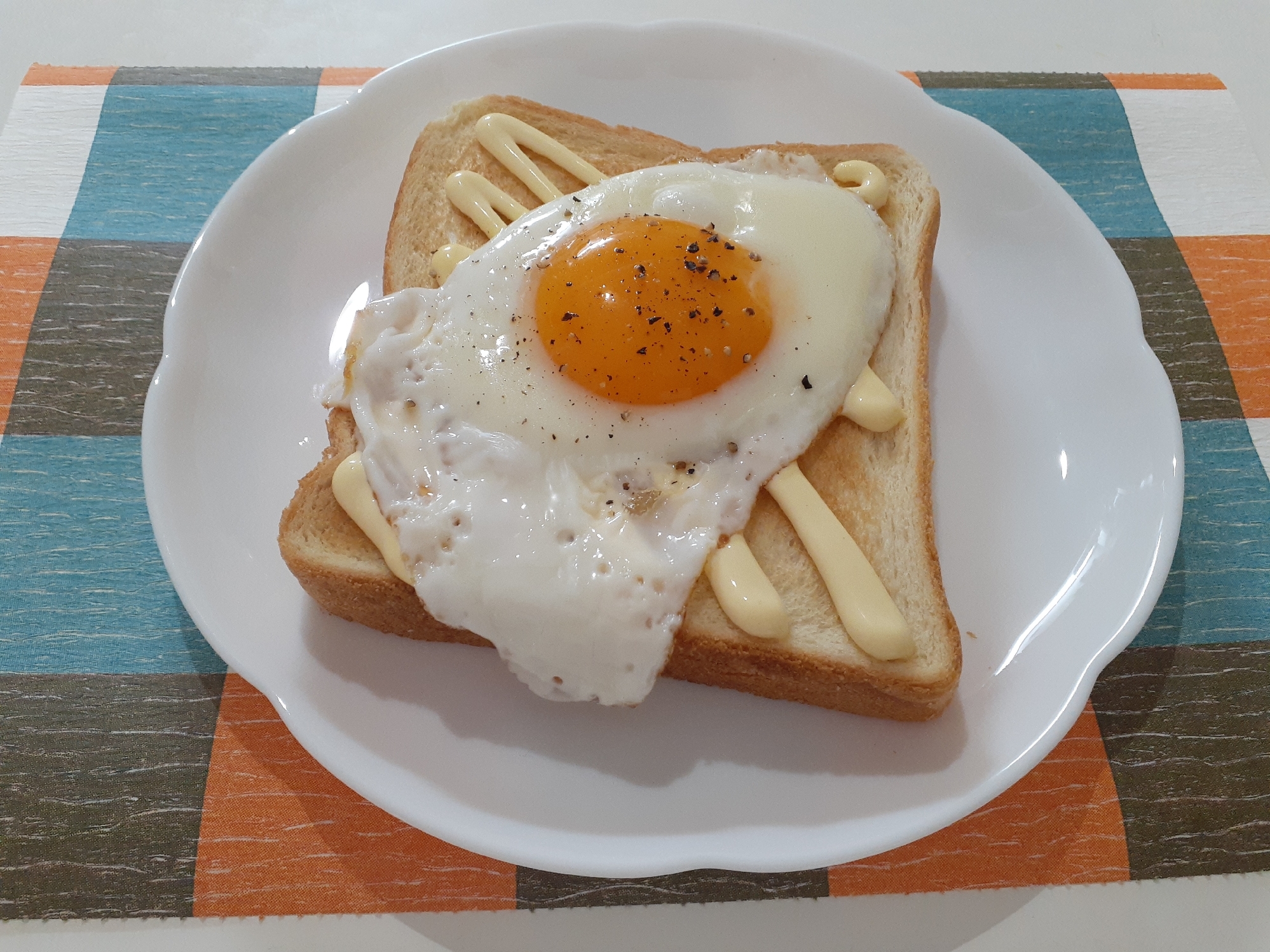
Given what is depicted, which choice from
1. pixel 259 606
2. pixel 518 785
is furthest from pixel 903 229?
pixel 259 606

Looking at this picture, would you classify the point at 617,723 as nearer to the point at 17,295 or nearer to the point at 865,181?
the point at 865,181

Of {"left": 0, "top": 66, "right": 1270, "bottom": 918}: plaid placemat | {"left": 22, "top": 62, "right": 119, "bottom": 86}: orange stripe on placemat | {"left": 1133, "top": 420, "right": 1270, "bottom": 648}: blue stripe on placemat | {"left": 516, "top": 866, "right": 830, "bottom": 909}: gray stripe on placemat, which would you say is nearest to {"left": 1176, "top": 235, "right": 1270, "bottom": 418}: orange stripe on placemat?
Result: {"left": 0, "top": 66, "right": 1270, "bottom": 918}: plaid placemat

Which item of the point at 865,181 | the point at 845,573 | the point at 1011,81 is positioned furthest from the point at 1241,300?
the point at 845,573

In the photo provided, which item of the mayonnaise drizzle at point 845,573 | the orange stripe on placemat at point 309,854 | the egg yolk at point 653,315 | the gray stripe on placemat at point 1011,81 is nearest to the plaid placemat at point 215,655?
the orange stripe on placemat at point 309,854

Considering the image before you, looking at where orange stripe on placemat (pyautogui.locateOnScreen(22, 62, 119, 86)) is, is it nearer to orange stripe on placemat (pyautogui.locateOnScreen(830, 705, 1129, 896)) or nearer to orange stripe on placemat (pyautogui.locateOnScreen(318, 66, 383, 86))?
orange stripe on placemat (pyautogui.locateOnScreen(318, 66, 383, 86))

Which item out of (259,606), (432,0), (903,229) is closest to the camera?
(259,606)

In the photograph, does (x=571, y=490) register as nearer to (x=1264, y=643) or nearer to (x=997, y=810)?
(x=997, y=810)

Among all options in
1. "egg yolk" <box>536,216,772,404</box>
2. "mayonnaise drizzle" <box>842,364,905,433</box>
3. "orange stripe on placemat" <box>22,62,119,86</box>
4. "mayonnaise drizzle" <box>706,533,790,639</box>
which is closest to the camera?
"mayonnaise drizzle" <box>706,533,790,639</box>
